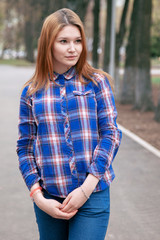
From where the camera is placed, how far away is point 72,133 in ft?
7.33

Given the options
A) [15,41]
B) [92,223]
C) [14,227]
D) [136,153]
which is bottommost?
[15,41]

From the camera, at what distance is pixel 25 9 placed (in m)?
46.5

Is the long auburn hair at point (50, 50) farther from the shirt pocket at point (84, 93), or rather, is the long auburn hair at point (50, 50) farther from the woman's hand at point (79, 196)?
the woman's hand at point (79, 196)

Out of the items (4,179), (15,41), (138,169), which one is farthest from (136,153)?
(15,41)

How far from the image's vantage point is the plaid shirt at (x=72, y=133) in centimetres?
223

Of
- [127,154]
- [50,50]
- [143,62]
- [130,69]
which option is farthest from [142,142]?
[130,69]

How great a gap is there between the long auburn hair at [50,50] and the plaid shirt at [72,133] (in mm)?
58

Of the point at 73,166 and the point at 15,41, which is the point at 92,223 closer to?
the point at 73,166

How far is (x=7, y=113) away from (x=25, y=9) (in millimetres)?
35666

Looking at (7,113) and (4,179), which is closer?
(4,179)

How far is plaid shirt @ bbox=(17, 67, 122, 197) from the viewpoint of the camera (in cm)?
223

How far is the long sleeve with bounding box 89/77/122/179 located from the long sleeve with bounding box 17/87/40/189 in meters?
0.34

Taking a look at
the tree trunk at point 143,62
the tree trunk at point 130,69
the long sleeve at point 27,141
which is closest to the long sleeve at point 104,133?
the long sleeve at point 27,141

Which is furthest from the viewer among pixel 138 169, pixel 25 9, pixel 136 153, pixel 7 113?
pixel 25 9
